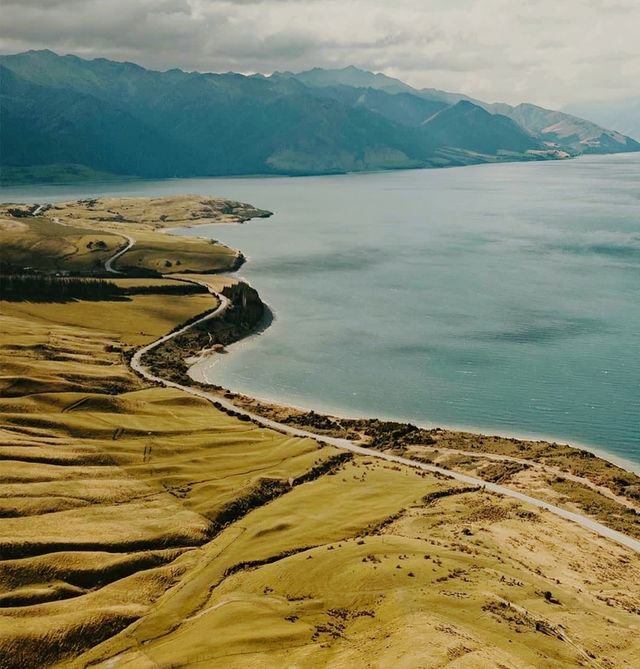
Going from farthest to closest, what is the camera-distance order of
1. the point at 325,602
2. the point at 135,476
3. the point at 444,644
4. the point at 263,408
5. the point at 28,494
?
the point at 263,408
the point at 135,476
the point at 28,494
the point at 325,602
the point at 444,644

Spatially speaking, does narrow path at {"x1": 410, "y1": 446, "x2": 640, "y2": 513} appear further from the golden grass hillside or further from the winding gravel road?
the golden grass hillside

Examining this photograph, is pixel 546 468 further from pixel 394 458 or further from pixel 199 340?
pixel 199 340

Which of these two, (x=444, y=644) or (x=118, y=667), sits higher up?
(x=444, y=644)

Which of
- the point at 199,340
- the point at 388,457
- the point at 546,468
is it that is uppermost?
the point at 199,340

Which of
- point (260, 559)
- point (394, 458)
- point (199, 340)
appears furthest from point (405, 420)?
point (199, 340)

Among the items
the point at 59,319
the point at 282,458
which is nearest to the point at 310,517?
the point at 282,458

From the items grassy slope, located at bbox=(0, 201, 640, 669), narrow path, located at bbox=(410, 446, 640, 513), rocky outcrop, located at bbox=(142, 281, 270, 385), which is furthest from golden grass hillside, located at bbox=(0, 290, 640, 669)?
rocky outcrop, located at bbox=(142, 281, 270, 385)

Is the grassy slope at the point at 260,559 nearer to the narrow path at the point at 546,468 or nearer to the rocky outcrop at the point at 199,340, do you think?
the narrow path at the point at 546,468

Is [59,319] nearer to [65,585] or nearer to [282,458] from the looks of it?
[282,458]

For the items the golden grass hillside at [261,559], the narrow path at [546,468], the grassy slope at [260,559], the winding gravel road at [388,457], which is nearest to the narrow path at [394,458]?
the winding gravel road at [388,457]
